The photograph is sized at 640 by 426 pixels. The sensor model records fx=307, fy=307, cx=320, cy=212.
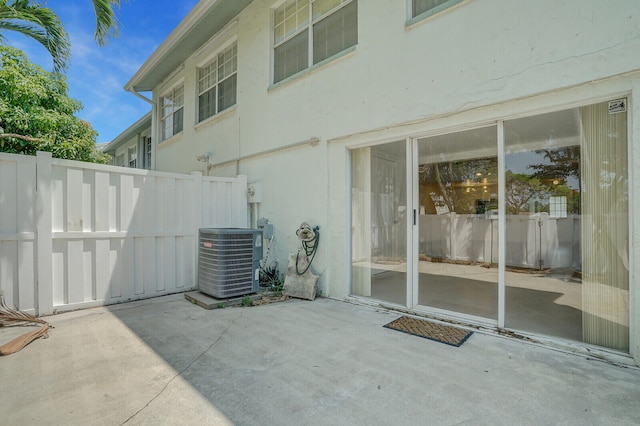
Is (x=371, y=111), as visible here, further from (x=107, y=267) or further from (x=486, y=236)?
(x=107, y=267)

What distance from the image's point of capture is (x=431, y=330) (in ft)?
11.0

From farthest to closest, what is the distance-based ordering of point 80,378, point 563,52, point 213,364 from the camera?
point 563,52 < point 213,364 < point 80,378

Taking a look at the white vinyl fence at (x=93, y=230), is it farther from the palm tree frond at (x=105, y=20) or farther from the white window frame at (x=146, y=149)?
the white window frame at (x=146, y=149)

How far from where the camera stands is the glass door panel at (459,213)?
3748 millimetres

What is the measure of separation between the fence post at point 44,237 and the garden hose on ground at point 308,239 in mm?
3238

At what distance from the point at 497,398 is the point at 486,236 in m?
2.64

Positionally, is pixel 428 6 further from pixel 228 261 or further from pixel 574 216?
pixel 228 261

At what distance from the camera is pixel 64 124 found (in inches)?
326

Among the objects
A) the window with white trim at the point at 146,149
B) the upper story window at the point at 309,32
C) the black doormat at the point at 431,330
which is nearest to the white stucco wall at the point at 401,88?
the upper story window at the point at 309,32

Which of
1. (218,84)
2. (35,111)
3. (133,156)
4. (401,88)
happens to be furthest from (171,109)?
(401,88)

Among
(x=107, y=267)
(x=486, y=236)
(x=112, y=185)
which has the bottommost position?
(x=107, y=267)

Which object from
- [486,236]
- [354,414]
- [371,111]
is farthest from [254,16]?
[354,414]

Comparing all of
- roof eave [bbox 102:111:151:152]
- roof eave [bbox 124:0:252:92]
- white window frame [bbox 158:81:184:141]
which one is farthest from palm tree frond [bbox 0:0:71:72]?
roof eave [bbox 102:111:151:152]

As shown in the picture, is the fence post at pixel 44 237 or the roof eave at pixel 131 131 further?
the roof eave at pixel 131 131
